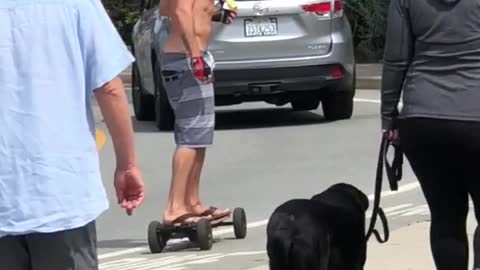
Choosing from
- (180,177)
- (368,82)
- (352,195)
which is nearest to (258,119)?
(368,82)

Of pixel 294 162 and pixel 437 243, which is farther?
pixel 294 162

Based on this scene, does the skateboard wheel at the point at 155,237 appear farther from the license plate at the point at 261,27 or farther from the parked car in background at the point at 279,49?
the license plate at the point at 261,27

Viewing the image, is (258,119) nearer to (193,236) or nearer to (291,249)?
(193,236)

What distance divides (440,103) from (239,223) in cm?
313

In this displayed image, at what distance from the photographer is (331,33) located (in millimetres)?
13664

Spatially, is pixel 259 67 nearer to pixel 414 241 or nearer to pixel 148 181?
pixel 148 181

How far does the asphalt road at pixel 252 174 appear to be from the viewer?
26.0 ft

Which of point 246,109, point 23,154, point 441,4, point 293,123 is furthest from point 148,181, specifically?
point 23,154

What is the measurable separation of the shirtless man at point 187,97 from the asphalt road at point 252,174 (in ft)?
1.10

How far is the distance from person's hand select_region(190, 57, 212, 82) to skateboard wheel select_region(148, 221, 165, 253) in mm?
903

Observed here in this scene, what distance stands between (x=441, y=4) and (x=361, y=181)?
17.1 ft

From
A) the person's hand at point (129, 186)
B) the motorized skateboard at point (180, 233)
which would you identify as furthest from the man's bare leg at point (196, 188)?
the person's hand at point (129, 186)

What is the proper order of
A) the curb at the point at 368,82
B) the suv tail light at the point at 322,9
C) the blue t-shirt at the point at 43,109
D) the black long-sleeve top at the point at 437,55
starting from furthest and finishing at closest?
the curb at the point at 368,82 < the suv tail light at the point at 322,9 < the black long-sleeve top at the point at 437,55 < the blue t-shirt at the point at 43,109

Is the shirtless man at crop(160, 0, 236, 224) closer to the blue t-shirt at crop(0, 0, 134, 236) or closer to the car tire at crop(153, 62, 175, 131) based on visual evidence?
the blue t-shirt at crop(0, 0, 134, 236)
